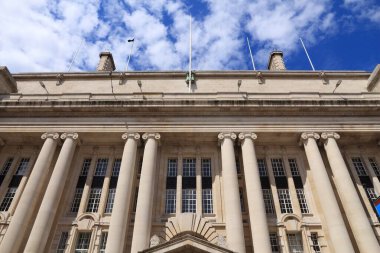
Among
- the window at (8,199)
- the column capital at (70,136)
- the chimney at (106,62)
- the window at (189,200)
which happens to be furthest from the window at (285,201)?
the chimney at (106,62)

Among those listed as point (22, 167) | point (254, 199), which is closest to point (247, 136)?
point (254, 199)

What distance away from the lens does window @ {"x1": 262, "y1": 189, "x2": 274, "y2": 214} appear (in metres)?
19.6

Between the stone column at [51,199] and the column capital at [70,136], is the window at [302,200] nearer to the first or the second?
the stone column at [51,199]

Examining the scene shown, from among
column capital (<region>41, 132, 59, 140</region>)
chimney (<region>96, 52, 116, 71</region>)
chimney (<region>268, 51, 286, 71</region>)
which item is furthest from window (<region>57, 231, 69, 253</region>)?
chimney (<region>268, 51, 286, 71</region>)

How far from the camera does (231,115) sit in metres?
22.2

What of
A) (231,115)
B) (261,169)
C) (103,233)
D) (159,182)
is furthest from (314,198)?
(103,233)

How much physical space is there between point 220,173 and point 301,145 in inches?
255

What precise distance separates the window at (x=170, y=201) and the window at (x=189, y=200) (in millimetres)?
608

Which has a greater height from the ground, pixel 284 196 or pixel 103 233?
pixel 284 196

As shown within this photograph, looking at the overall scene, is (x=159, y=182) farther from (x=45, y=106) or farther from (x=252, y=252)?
(x=45, y=106)

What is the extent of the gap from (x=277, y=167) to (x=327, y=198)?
4.55 metres

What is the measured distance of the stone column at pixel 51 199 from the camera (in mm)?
16703

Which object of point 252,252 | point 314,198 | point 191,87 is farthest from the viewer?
point 191,87

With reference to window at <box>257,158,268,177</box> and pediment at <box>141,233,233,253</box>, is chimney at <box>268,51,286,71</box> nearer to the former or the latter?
window at <box>257,158,268,177</box>
